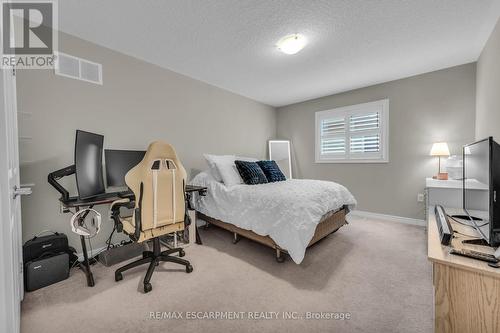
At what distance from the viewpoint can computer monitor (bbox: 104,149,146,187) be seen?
Answer: 92.9 inches

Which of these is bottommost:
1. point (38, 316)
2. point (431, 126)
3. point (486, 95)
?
point (38, 316)

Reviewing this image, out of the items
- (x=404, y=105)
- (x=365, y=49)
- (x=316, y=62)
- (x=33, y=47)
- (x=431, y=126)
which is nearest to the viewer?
(x=33, y=47)

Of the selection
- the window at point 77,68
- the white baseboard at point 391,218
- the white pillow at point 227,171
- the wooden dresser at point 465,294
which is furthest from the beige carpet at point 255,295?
the window at point 77,68

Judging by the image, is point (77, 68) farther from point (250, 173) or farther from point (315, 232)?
point (315, 232)

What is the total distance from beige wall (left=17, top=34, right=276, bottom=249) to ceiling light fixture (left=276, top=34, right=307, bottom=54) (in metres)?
1.66

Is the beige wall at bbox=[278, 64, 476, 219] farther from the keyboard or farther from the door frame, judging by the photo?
the door frame

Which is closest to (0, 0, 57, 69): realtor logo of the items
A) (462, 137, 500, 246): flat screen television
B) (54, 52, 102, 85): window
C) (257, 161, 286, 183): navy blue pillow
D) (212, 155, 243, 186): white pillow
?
(54, 52, 102, 85): window

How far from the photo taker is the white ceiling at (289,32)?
5.97 feet

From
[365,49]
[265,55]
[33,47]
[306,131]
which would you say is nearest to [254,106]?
[306,131]

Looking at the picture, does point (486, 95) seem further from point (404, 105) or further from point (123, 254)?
point (123, 254)

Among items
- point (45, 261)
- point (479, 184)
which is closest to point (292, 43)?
point (479, 184)

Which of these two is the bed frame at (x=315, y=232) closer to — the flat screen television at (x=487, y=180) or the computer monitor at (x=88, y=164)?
the flat screen television at (x=487, y=180)

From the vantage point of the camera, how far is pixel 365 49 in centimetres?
253

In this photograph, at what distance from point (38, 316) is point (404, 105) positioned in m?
5.02
